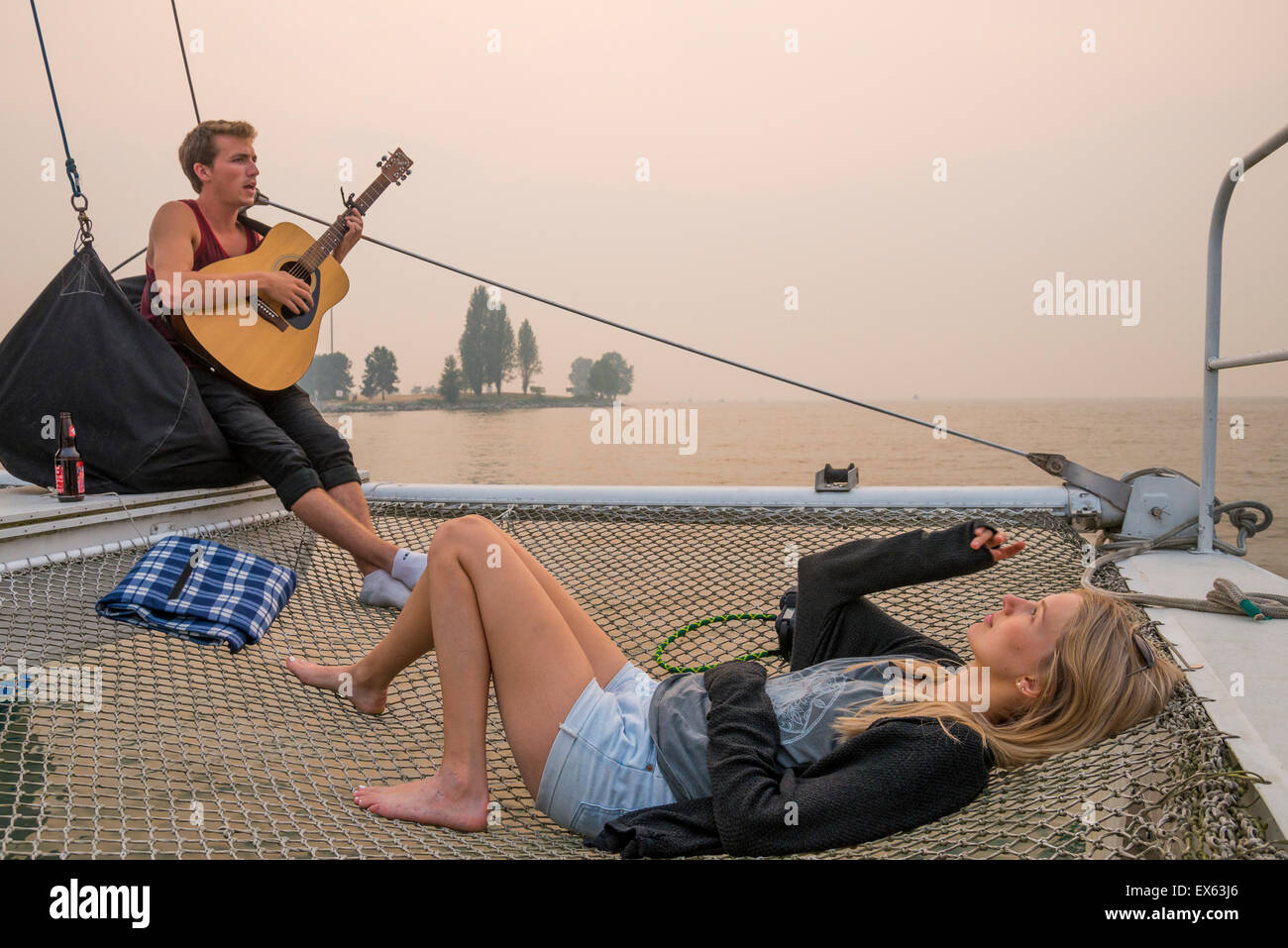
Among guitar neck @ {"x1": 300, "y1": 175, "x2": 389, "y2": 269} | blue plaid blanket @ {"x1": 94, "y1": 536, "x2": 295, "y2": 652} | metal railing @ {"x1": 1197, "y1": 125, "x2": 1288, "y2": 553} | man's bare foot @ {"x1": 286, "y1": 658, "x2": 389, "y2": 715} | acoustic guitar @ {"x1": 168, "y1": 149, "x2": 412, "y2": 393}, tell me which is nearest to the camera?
man's bare foot @ {"x1": 286, "y1": 658, "x2": 389, "y2": 715}

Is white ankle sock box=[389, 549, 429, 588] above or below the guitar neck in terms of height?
below

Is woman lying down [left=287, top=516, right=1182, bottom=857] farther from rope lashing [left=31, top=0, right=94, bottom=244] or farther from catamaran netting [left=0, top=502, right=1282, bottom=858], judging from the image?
rope lashing [left=31, top=0, right=94, bottom=244]

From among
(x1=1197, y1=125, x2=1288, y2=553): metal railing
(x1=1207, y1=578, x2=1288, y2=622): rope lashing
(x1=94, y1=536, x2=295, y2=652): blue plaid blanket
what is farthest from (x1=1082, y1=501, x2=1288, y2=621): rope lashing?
(x1=94, y1=536, x2=295, y2=652): blue plaid blanket

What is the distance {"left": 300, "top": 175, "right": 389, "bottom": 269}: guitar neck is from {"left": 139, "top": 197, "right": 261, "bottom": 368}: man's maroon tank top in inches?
12.0

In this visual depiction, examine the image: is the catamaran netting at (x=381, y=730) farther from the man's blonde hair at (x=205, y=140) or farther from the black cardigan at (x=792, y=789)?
the man's blonde hair at (x=205, y=140)

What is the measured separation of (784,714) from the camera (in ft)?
5.17

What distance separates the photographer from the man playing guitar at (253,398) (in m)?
3.02

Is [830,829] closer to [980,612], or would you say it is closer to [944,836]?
[944,836]

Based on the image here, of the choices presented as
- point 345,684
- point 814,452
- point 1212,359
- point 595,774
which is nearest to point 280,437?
point 345,684

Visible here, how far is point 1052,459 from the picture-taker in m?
3.27

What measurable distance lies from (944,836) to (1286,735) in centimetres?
58

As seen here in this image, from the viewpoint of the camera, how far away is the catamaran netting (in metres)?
1.40

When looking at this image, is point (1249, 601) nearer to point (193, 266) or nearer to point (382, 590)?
point (382, 590)
